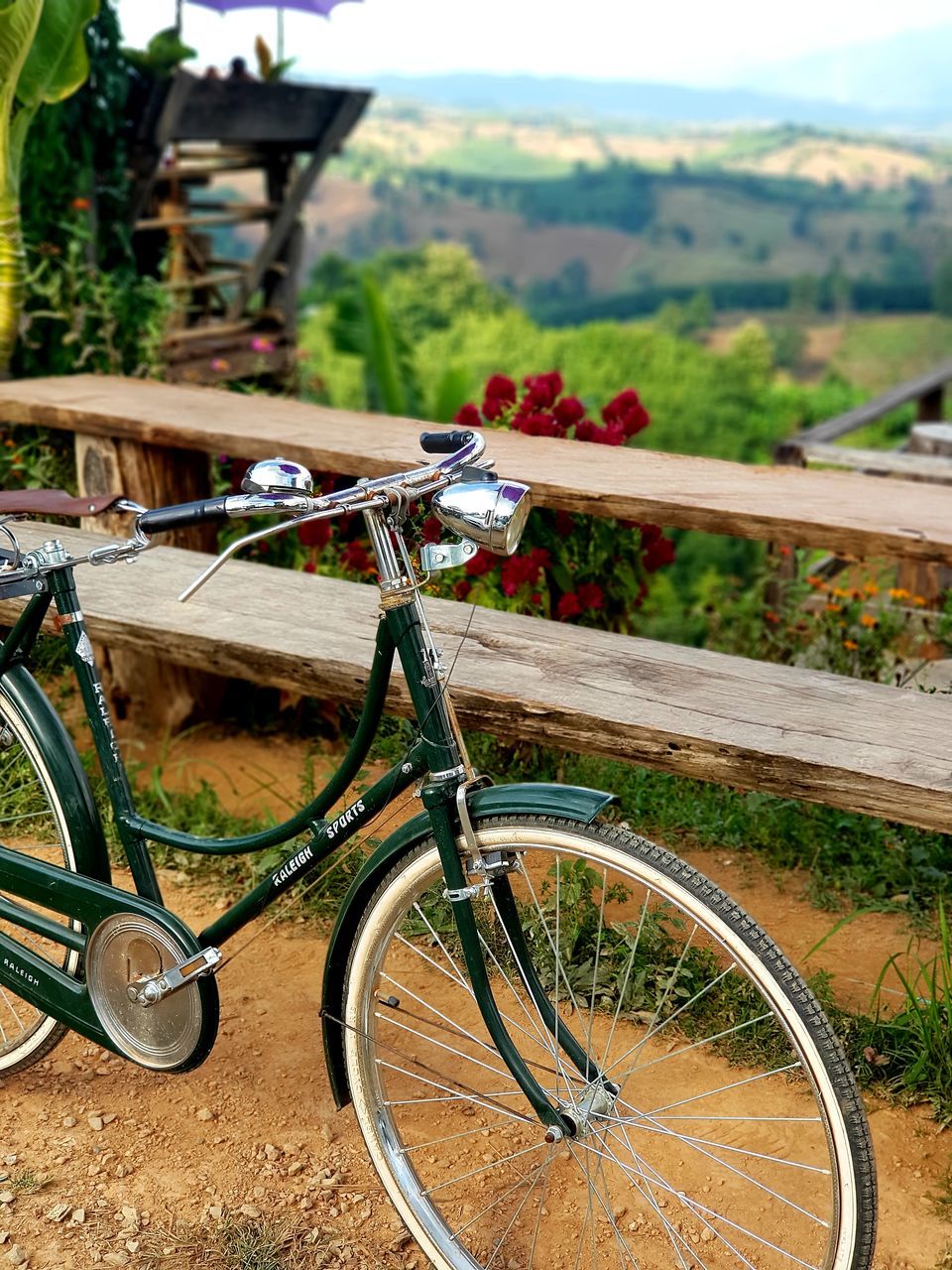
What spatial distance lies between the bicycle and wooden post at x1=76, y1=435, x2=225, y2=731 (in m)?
1.18

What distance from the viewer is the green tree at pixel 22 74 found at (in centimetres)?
412

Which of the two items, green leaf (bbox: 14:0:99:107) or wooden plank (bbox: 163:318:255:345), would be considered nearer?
green leaf (bbox: 14:0:99:107)

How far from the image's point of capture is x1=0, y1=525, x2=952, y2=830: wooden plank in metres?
2.22

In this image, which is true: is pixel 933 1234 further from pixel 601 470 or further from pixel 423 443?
pixel 601 470

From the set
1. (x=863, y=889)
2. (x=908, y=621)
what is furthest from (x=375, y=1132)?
(x=908, y=621)

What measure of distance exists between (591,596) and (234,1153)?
6.22ft

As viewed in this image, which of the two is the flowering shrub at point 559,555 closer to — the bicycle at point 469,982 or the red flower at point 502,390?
the red flower at point 502,390

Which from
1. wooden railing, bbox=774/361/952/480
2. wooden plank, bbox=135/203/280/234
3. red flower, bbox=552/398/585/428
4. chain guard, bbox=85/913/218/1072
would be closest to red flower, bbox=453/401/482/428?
red flower, bbox=552/398/585/428

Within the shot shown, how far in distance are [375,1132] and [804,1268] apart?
0.71 meters

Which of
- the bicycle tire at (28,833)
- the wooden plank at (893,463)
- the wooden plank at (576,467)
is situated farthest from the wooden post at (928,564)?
the bicycle tire at (28,833)

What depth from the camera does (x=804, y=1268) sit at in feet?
6.81

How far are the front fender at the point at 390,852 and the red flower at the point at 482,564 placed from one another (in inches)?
70.4

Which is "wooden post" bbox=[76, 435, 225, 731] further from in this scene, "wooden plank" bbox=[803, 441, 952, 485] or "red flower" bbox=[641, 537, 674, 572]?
"wooden plank" bbox=[803, 441, 952, 485]

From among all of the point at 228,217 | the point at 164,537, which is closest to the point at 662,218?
the point at 228,217
